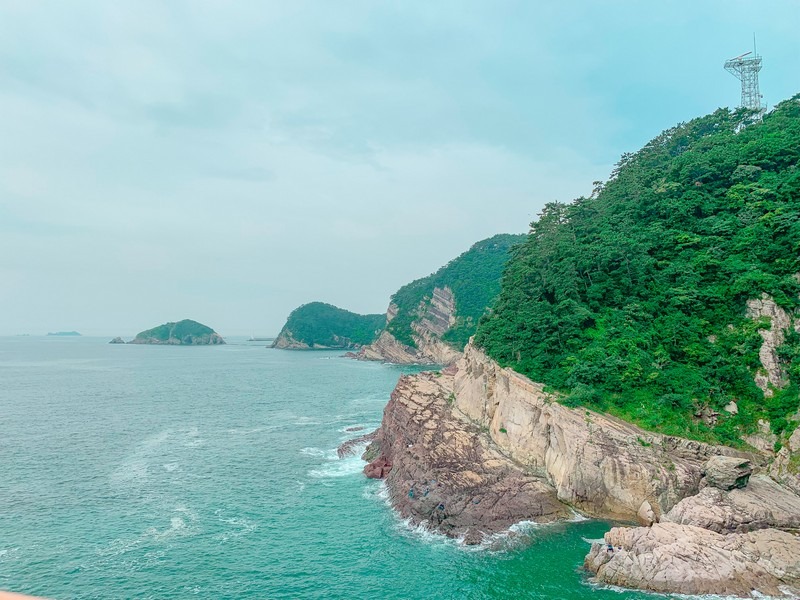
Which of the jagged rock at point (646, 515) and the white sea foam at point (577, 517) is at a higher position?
the jagged rock at point (646, 515)

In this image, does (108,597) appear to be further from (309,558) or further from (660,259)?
(660,259)

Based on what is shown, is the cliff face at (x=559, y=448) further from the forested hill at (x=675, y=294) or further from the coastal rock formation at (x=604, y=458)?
the forested hill at (x=675, y=294)

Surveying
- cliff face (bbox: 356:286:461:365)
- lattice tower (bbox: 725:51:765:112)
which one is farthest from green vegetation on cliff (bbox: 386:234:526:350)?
lattice tower (bbox: 725:51:765:112)

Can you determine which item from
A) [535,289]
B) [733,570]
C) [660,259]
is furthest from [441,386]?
[733,570]

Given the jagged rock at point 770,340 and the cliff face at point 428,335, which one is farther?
the cliff face at point 428,335

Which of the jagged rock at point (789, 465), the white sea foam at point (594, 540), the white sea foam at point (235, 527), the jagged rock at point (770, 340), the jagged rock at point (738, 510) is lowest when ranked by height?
the white sea foam at point (235, 527)

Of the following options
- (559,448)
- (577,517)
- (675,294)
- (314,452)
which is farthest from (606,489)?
(314,452)

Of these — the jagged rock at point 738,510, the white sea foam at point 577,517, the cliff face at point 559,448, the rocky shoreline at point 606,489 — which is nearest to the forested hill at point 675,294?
the cliff face at point 559,448
